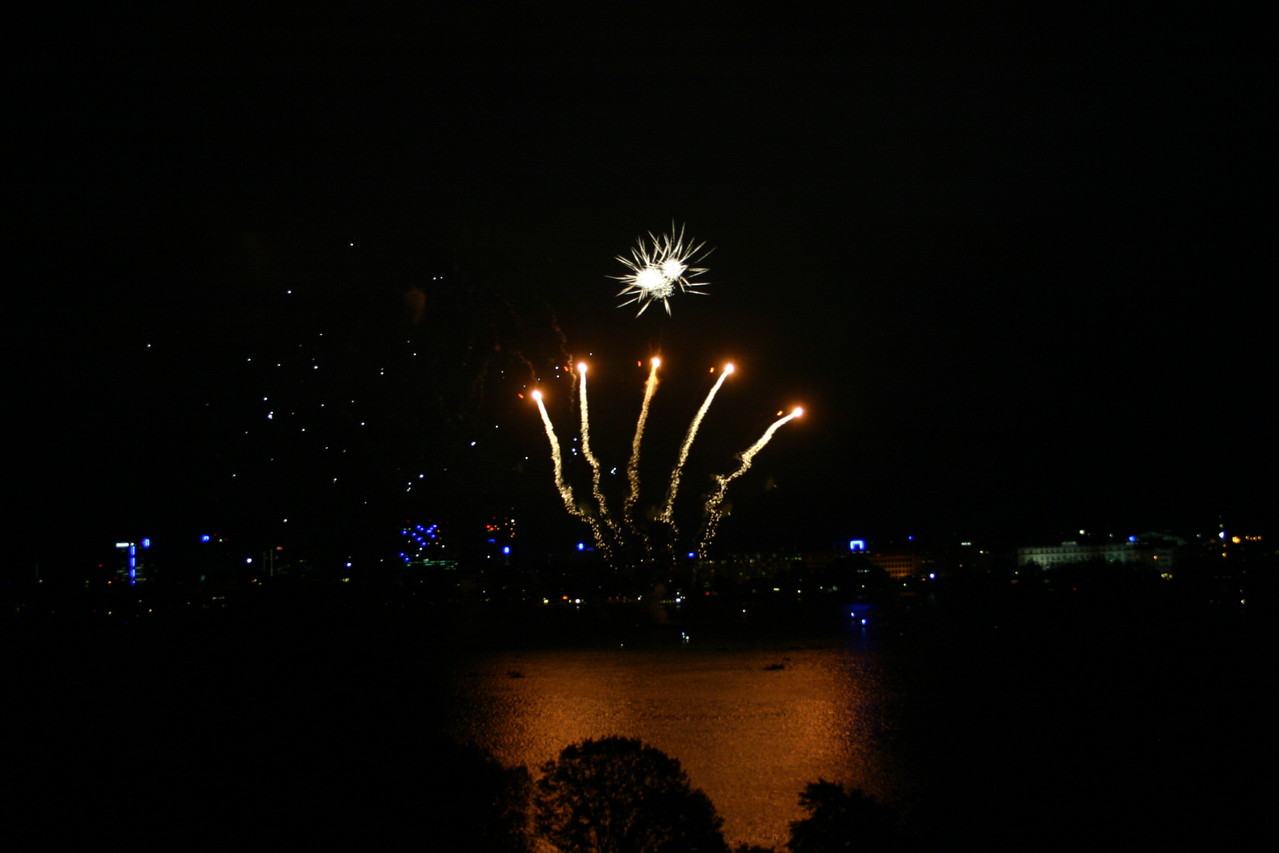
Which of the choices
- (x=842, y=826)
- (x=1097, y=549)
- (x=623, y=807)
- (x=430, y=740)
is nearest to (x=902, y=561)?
(x=1097, y=549)

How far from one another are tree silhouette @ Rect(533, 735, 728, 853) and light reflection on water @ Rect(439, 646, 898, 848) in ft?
8.12

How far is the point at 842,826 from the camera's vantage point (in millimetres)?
4320

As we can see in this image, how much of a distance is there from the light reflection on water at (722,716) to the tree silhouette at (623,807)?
8.12 feet

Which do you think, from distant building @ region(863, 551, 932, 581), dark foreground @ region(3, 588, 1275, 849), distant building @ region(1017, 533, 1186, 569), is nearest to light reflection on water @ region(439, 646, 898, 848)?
dark foreground @ region(3, 588, 1275, 849)

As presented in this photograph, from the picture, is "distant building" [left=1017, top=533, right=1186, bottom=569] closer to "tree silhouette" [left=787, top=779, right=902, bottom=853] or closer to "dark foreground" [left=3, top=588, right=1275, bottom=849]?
"dark foreground" [left=3, top=588, right=1275, bottom=849]

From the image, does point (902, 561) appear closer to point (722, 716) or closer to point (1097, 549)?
point (1097, 549)

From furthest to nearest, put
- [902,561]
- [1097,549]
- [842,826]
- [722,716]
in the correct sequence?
[902,561]
[1097,549]
[722,716]
[842,826]

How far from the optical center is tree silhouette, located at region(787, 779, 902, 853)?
4.27 metres

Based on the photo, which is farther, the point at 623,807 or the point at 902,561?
the point at 902,561

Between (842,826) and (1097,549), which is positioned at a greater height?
(1097,549)

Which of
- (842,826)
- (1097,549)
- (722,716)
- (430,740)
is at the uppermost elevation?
(1097,549)

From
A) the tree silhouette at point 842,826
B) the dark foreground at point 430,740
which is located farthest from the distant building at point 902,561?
the tree silhouette at point 842,826

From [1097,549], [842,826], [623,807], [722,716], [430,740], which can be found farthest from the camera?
[1097,549]

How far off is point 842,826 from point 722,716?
8.46m
